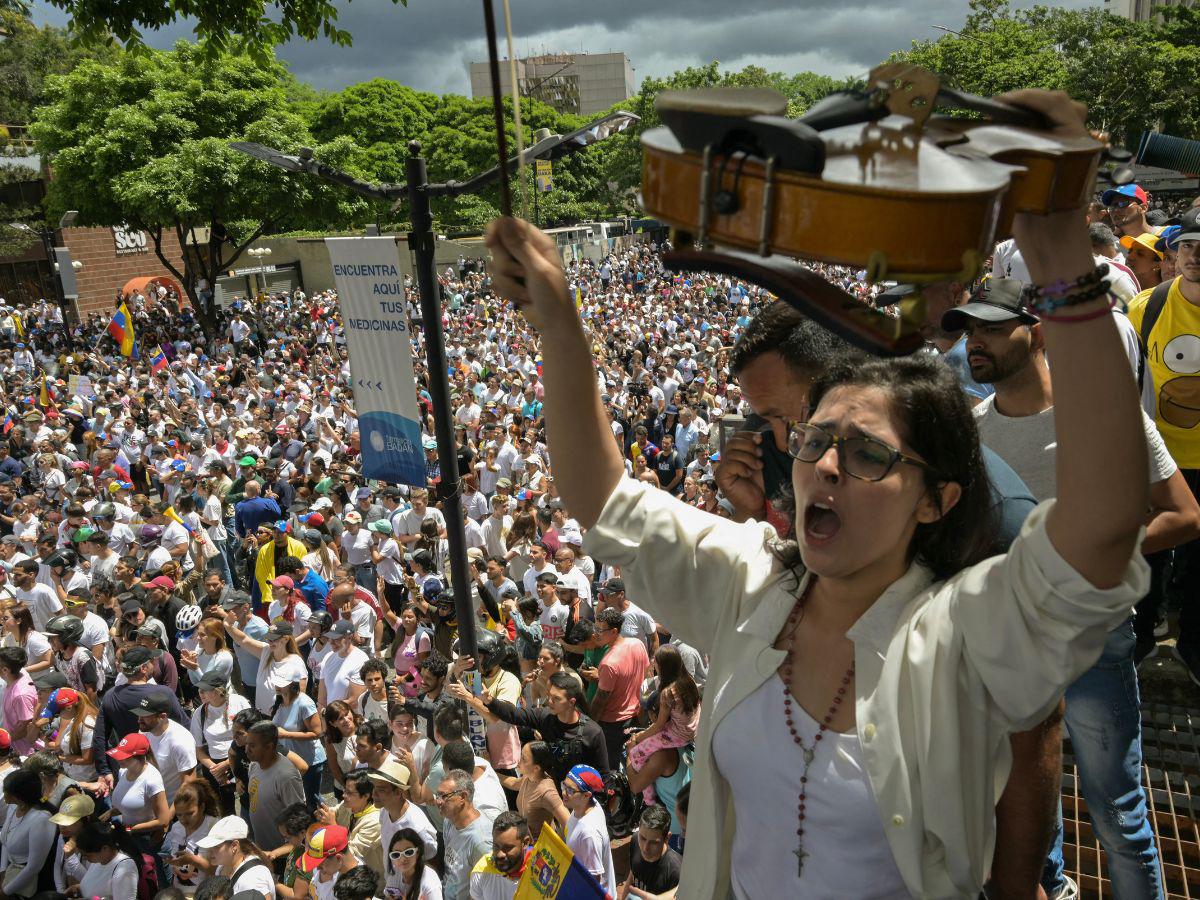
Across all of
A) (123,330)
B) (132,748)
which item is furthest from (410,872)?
(123,330)

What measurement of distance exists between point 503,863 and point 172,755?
2.97 m

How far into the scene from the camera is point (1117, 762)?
2.49 m

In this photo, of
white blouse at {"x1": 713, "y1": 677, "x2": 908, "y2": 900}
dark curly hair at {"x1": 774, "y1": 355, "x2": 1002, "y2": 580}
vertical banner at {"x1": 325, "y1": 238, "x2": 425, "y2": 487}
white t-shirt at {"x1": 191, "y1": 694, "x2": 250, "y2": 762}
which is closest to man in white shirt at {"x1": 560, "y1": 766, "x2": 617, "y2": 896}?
vertical banner at {"x1": 325, "y1": 238, "x2": 425, "y2": 487}

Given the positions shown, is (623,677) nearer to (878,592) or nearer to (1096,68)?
(878,592)

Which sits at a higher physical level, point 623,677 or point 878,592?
point 878,592

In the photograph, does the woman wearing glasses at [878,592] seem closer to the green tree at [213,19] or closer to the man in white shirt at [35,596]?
the green tree at [213,19]

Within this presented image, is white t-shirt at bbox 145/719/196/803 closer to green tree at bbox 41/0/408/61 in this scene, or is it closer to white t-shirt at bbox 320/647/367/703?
white t-shirt at bbox 320/647/367/703

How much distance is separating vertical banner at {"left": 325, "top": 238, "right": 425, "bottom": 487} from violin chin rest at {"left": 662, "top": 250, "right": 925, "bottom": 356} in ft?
16.1

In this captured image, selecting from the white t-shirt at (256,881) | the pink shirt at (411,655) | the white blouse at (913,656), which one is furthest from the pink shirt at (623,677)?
the white blouse at (913,656)

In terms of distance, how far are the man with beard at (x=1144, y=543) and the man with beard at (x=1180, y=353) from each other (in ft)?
3.68

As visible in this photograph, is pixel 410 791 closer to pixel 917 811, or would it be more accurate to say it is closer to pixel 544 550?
pixel 544 550

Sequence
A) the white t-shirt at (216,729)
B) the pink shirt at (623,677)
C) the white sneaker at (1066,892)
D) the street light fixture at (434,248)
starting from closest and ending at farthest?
the white sneaker at (1066,892), the street light fixture at (434,248), the pink shirt at (623,677), the white t-shirt at (216,729)

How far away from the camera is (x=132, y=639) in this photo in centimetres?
766

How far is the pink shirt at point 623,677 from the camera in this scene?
19.7 ft
